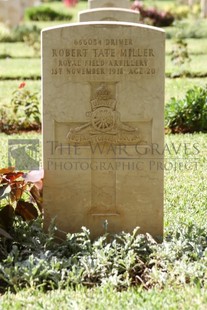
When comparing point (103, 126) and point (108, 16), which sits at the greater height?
point (108, 16)

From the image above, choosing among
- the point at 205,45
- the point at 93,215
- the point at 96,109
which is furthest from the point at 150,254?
the point at 205,45

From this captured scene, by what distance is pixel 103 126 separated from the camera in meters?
5.25

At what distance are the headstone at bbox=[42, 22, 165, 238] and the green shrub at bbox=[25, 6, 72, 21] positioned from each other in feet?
72.3

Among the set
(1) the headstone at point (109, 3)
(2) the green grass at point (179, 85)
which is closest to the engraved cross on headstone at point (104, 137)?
(2) the green grass at point (179, 85)

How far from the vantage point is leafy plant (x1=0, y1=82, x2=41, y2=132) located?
1005cm

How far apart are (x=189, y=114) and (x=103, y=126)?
4.47 metres

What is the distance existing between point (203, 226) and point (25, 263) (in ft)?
4.62

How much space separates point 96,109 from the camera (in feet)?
17.1

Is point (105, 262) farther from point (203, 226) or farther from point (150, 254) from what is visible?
point (203, 226)

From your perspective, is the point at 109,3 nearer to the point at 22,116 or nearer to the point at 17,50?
the point at 22,116

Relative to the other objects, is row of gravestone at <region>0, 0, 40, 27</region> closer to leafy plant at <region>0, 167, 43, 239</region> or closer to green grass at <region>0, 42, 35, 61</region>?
green grass at <region>0, 42, 35, 61</region>

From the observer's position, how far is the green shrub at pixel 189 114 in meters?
9.56

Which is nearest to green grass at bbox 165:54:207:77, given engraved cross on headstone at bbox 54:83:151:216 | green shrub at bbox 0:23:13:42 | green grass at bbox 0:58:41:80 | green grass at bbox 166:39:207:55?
green grass at bbox 166:39:207:55

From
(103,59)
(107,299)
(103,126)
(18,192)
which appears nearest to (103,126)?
(103,126)
